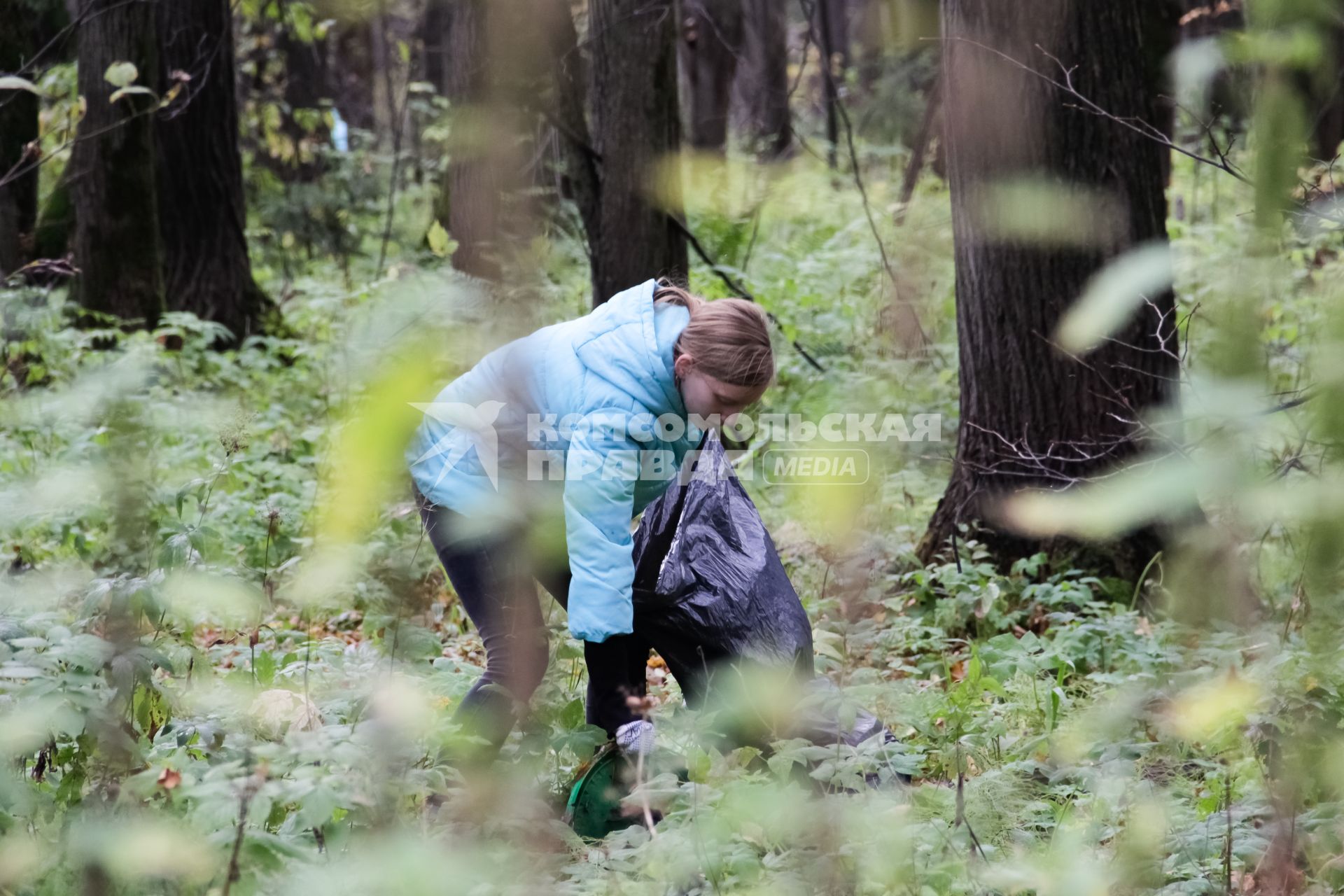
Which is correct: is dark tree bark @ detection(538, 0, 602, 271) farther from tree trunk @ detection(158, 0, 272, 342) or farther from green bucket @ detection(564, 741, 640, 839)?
tree trunk @ detection(158, 0, 272, 342)

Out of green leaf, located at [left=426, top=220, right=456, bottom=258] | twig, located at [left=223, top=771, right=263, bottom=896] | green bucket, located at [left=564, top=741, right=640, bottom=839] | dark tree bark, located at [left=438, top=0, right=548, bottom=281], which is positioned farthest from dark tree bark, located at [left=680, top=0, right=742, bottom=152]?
dark tree bark, located at [left=438, top=0, right=548, bottom=281]

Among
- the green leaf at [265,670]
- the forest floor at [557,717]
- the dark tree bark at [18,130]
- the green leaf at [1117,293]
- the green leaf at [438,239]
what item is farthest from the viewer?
the dark tree bark at [18,130]

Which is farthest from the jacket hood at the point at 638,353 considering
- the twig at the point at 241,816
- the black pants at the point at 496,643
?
the twig at the point at 241,816

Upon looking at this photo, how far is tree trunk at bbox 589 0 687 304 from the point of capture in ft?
19.3

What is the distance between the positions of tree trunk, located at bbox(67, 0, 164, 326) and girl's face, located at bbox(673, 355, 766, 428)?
271 inches

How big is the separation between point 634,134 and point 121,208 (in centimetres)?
452

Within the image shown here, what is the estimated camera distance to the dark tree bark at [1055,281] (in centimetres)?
413

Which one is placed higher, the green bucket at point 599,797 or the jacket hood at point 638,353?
the jacket hood at point 638,353

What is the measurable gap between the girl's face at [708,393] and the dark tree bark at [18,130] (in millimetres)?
5726

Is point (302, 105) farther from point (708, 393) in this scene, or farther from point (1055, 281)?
point (708, 393)

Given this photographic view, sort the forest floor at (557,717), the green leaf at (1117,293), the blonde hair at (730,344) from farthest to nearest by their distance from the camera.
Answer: the blonde hair at (730,344), the forest floor at (557,717), the green leaf at (1117,293)

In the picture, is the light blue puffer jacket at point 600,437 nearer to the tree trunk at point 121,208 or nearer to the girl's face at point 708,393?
the girl's face at point 708,393

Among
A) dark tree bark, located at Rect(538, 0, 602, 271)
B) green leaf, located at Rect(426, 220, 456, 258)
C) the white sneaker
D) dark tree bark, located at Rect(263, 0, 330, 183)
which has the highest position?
dark tree bark, located at Rect(263, 0, 330, 183)

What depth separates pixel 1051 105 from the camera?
13.3 feet
